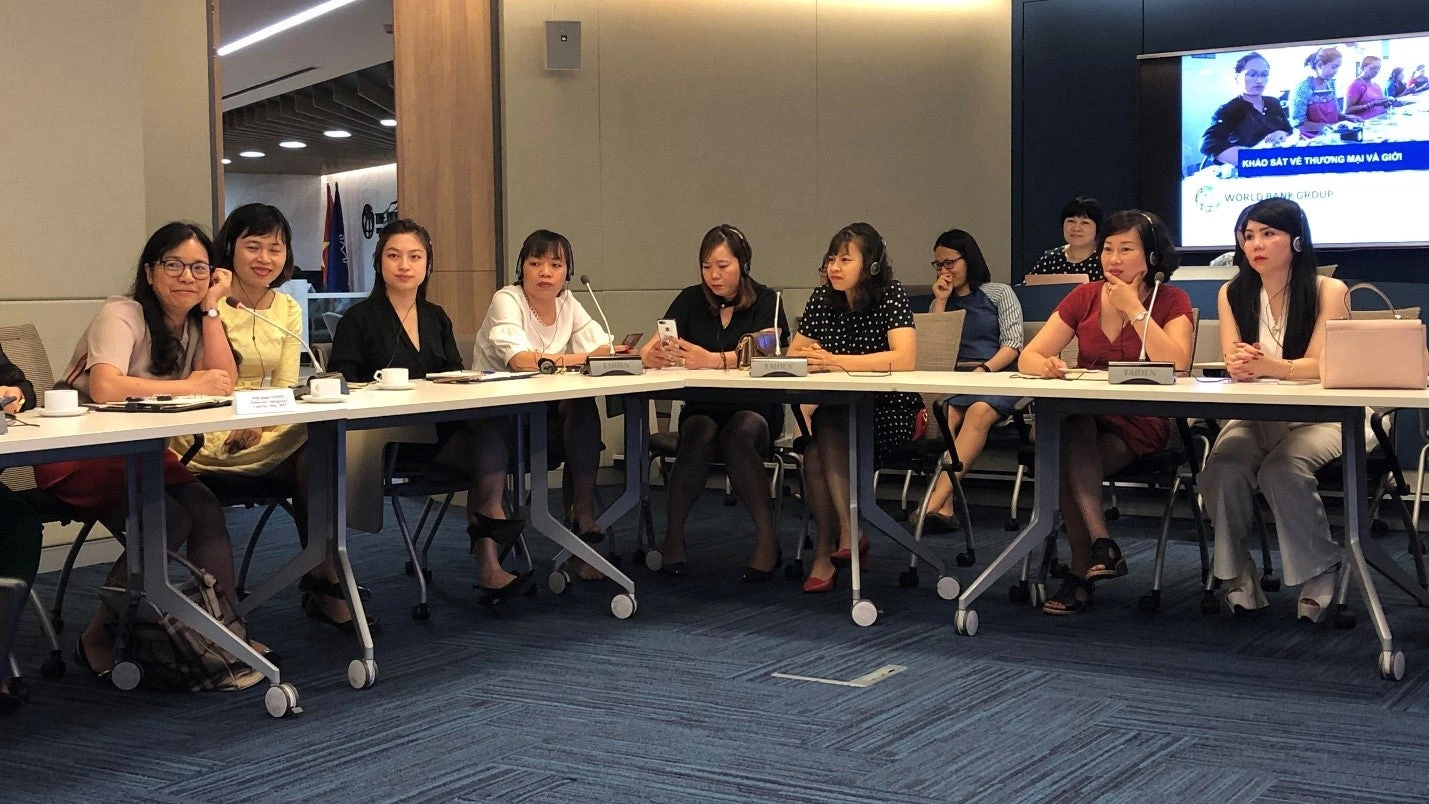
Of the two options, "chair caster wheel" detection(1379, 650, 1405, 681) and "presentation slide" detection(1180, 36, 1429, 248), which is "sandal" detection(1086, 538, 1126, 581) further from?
"presentation slide" detection(1180, 36, 1429, 248)

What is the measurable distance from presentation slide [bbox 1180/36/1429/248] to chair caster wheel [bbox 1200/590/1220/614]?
4190mm

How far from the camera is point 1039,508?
154 inches

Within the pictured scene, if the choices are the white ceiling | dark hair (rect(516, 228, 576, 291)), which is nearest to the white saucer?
dark hair (rect(516, 228, 576, 291))

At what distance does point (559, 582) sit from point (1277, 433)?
221 centimetres

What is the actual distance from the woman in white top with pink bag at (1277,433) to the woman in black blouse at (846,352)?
3.34ft

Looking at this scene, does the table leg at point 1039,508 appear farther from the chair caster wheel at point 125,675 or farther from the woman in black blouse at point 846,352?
the chair caster wheel at point 125,675

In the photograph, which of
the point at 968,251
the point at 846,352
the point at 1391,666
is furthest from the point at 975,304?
the point at 1391,666

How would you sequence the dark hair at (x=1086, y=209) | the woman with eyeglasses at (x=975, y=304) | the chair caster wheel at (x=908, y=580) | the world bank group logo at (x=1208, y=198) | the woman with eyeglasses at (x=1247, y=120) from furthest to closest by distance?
the world bank group logo at (x=1208, y=198), the woman with eyeglasses at (x=1247, y=120), the dark hair at (x=1086, y=209), the woman with eyeglasses at (x=975, y=304), the chair caster wheel at (x=908, y=580)

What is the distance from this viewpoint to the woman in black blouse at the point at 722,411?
468 centimetres

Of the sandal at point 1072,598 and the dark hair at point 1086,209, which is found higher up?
the dark hair at point 1086,209

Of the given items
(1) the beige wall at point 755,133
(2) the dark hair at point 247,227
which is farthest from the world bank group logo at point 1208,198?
(2) the dark hair at point 247,227

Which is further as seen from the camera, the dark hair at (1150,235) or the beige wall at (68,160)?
the beige wall at (68,160)

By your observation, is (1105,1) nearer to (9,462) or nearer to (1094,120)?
(1094,120)

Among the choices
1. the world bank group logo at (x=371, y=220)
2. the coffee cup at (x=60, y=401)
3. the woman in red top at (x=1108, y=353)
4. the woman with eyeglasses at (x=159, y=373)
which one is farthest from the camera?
the world bank group logo at (x=371, y=220)
